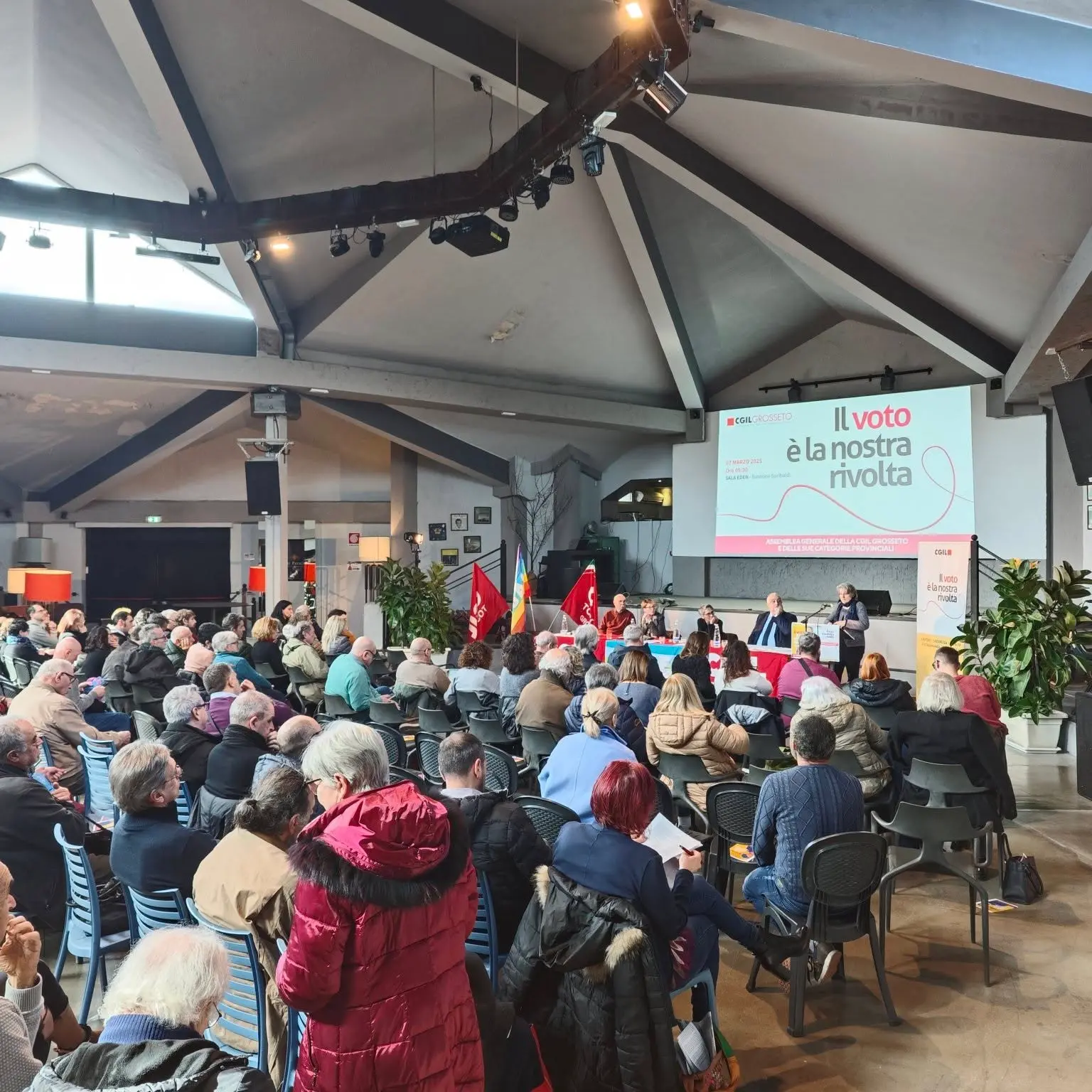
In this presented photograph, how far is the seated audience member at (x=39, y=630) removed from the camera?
A: 30.2ft

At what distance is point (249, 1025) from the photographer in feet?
8.08

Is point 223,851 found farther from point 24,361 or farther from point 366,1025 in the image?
point 24,361

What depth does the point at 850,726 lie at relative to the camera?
4.59 metres

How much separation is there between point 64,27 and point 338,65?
7.22 feet

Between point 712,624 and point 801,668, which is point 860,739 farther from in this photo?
point 712,624

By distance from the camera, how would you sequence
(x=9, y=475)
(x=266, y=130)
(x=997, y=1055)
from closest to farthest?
1. (x=997, y=1055)
2. (x=266, y=130)
3. (x=9, y=475)

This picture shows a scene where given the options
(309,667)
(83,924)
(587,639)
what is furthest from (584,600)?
(83,924)

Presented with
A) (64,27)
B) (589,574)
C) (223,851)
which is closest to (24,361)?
(64,27)

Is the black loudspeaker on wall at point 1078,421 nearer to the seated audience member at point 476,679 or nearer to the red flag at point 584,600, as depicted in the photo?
the seated audience member at point 476,679

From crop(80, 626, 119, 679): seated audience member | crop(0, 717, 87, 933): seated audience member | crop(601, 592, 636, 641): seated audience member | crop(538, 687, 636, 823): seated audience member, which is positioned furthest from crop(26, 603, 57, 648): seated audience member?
crop(538, 687, 636, 823): seated audience member

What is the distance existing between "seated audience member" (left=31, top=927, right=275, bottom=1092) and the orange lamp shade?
1356 centimetres

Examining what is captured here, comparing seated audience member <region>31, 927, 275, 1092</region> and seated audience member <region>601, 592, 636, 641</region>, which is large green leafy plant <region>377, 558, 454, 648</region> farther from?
seated audience member <region>31, 927, 275, 1092</region>

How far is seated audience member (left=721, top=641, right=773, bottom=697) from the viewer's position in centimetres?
574

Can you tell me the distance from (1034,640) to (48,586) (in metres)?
12.9
